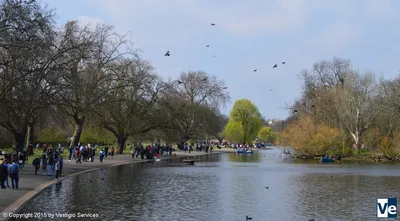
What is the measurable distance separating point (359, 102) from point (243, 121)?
178ft

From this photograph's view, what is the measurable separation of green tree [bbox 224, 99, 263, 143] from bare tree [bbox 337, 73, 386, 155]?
2007 inches

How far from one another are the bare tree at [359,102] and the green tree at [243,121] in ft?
167

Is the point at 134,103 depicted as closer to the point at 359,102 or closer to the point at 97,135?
the point at 97,135

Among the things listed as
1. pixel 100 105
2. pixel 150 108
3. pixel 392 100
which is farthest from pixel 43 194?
pixel 392 100

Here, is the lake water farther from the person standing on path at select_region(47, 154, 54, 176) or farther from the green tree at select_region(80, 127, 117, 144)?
the green tree at select_region(80, 127, 117, 144)

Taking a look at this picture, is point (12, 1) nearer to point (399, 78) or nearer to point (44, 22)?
point (44, 22)

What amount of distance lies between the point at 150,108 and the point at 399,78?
3959 cm

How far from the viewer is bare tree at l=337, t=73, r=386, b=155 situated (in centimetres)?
7094

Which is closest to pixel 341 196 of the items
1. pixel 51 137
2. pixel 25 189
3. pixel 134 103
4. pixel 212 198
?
pixel 212 198

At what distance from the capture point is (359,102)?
70.6 m

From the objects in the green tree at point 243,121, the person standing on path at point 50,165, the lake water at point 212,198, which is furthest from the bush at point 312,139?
the green tree at point 243,121

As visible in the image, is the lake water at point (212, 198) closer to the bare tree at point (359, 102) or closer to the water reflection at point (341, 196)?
the water reflection at point (341, 196)

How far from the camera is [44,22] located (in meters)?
30.6

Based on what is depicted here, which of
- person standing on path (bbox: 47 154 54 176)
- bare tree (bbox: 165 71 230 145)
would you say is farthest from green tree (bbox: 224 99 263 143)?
person standing on path (bbox: 47 154 54 176)
